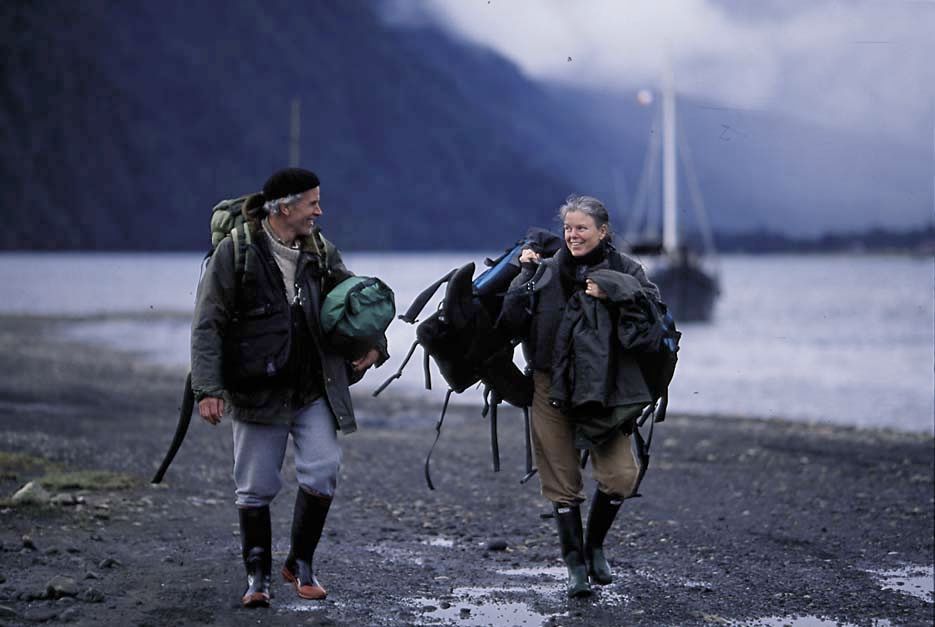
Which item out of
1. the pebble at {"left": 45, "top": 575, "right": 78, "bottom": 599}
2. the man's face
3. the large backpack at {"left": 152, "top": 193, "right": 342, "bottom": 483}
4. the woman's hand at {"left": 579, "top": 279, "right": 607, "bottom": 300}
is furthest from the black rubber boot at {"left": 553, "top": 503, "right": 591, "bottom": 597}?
the pebble at {"left": 45, "top": 575, "right": 78, "bottom": 599}

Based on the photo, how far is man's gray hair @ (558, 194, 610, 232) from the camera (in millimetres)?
5621

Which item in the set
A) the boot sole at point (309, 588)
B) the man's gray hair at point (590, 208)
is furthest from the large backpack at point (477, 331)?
the boot sole at point (309, 588)

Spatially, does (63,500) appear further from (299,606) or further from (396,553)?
(299,606)

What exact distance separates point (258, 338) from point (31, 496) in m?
3.41

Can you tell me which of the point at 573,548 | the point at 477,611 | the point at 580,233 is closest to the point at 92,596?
the point at 477,611

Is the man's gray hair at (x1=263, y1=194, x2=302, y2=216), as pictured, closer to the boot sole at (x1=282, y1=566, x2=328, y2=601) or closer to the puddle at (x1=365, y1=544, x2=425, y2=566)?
the boot sole at (x1=282, y1=566, x2=328, y2=601)

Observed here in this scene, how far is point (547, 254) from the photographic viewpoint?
588 centimetres

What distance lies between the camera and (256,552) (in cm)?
546

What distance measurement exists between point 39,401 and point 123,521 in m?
8.21

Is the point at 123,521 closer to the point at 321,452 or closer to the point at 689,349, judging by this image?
the point at 321,452

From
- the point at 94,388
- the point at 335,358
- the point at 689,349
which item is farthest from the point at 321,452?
the point at 689,349

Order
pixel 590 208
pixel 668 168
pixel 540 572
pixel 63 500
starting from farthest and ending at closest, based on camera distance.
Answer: pixel 668 168 → pixel 63 500 → pixel 540 572 → pixel 590 208

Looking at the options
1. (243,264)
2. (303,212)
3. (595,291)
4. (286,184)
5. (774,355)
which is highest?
(286,184)

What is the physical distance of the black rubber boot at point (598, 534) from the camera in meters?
5.89
